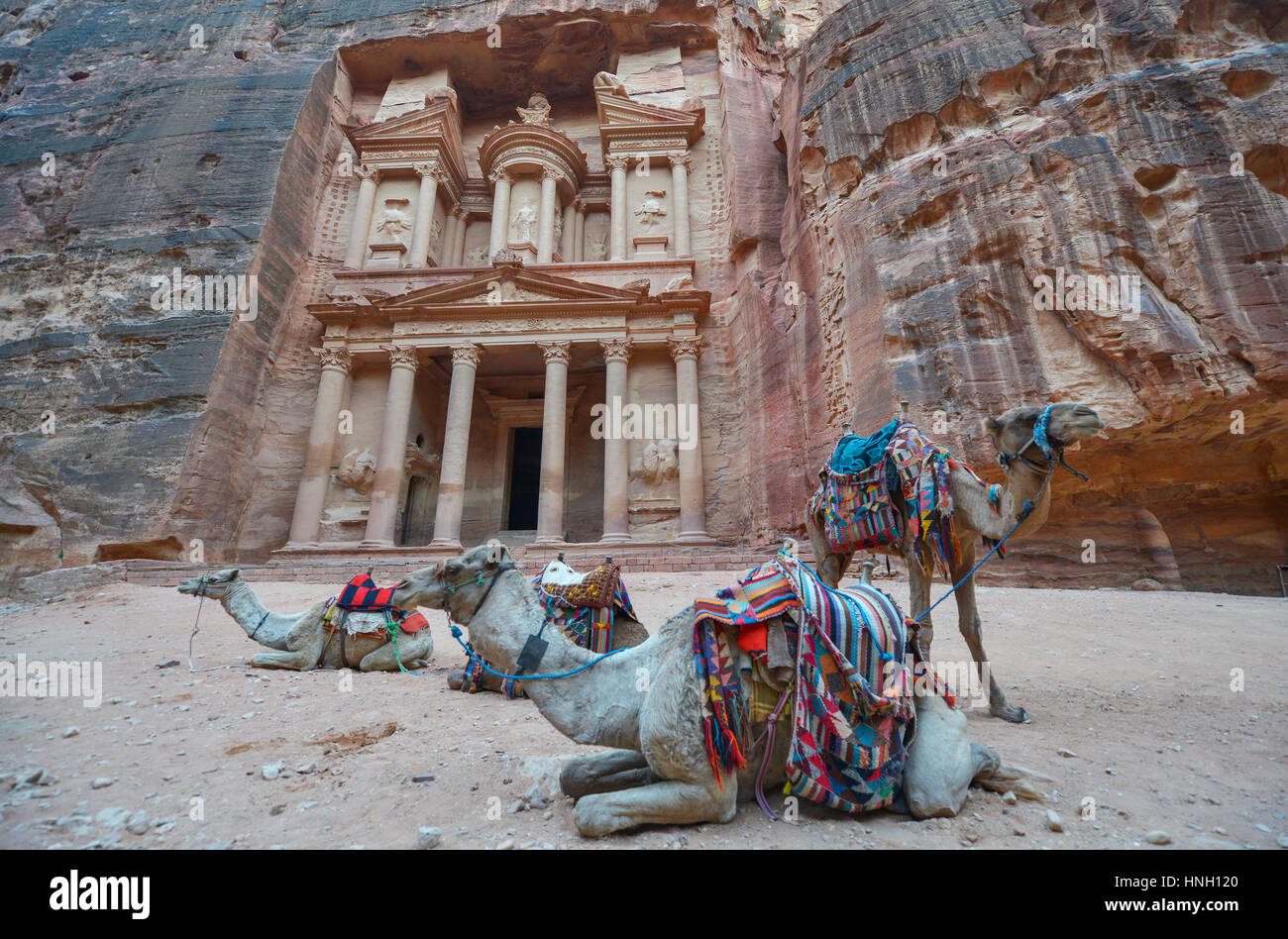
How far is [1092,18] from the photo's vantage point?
38.7 feet

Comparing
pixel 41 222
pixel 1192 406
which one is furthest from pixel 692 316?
pixel 41 222

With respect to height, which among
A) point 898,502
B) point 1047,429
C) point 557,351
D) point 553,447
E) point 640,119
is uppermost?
point 640,119

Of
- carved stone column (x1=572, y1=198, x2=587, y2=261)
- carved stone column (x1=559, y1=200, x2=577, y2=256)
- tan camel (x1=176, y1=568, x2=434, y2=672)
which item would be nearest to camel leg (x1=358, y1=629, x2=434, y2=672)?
tan camel (x1=176, y1=568, x2=434, y2=672)

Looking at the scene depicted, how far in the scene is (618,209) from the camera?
912 inches

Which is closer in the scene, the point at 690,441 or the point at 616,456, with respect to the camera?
the point at 616,456

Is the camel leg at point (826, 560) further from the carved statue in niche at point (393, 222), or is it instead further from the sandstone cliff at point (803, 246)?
the carved statue in niche at point (393, 222)

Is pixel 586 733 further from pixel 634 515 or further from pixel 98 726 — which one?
pixel 634 515

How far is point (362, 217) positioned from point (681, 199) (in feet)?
42.5

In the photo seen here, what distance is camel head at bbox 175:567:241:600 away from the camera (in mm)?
7121

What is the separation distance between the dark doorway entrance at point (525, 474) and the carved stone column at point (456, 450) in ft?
16.7

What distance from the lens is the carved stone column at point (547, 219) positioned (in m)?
23.0

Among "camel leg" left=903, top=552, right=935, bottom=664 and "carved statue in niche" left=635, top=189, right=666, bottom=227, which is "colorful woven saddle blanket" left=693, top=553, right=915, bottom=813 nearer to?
"camel leg" left=903, top=552, right=935, bottom=664

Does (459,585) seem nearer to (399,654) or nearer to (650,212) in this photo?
(399,654)

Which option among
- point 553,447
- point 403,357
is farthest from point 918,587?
point 403,357
